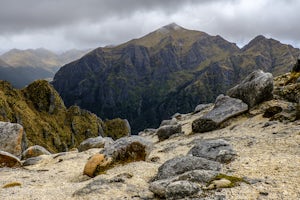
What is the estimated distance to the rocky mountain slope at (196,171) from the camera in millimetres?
20047

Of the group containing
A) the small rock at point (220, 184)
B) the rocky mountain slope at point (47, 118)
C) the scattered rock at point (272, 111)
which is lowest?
the rocky mountain slope at point (47, 118)

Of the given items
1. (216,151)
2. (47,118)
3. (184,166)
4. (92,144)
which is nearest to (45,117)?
(47,118)

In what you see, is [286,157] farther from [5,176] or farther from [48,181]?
[5,176]

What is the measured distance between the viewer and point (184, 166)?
24766 millimetres

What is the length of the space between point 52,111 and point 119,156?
125 metres

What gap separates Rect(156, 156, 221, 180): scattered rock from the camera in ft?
80.4

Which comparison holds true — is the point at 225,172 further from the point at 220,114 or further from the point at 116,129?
the point at 116,129

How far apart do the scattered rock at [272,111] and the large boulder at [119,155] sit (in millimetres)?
19038

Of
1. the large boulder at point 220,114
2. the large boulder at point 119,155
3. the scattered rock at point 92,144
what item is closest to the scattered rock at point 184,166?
the large boulder at point 119,155

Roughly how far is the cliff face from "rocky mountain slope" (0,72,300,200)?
272 feet

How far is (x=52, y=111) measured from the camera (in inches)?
5920

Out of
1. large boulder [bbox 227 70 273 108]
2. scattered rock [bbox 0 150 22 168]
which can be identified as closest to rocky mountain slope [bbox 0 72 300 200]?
scattered rock [bbox 0 150 22 168]

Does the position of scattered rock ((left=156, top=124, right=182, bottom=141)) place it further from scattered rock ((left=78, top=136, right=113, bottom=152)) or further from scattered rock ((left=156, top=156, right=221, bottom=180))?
scattered rock ((left=156, top=156, right=221, bottom=180))

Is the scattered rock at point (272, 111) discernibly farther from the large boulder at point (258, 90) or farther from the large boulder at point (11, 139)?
the large boulder at point (11, 139)
